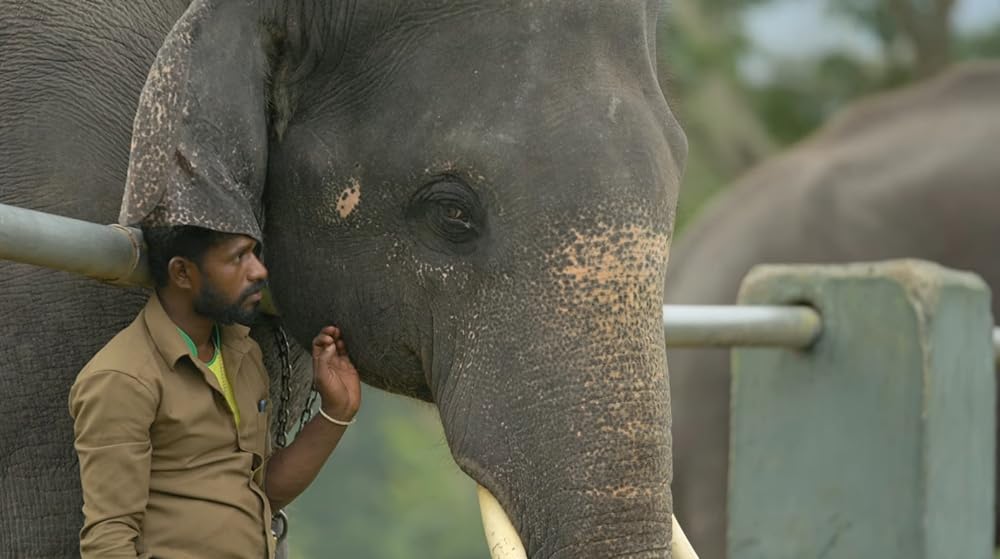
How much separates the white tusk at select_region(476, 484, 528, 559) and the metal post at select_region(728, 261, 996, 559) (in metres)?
1.62

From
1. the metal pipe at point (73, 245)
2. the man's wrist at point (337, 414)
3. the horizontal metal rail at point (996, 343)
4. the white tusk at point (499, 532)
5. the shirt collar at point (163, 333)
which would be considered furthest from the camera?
the horizontal metal rail at point (996, 343)

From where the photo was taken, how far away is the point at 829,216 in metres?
7.01

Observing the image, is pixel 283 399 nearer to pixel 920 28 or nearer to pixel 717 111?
pixel 717 111

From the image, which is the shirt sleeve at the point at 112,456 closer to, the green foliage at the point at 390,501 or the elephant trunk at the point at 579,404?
the elephant trunk at the point at 579,404

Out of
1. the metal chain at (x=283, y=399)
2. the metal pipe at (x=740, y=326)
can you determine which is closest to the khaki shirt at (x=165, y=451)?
the metal chain at (x=283, y=399)

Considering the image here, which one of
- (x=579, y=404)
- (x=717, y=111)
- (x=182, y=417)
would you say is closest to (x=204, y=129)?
(x=182, y=417)

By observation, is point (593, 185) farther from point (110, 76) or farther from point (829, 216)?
point (829, 216)

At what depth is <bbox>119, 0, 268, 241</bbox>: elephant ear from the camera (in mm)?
2125

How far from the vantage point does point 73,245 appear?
2025mm

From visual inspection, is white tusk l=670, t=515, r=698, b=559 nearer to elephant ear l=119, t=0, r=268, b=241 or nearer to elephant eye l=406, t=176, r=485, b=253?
elephant eye l=406, t=176, r=485, b=253

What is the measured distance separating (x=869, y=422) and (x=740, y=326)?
525 millimetres

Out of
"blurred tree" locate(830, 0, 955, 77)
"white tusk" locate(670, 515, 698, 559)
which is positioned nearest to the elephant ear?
"white tusk" locate(670, 515, 698, 559)

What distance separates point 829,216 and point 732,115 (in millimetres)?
5259

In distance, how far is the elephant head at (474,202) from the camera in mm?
2145
